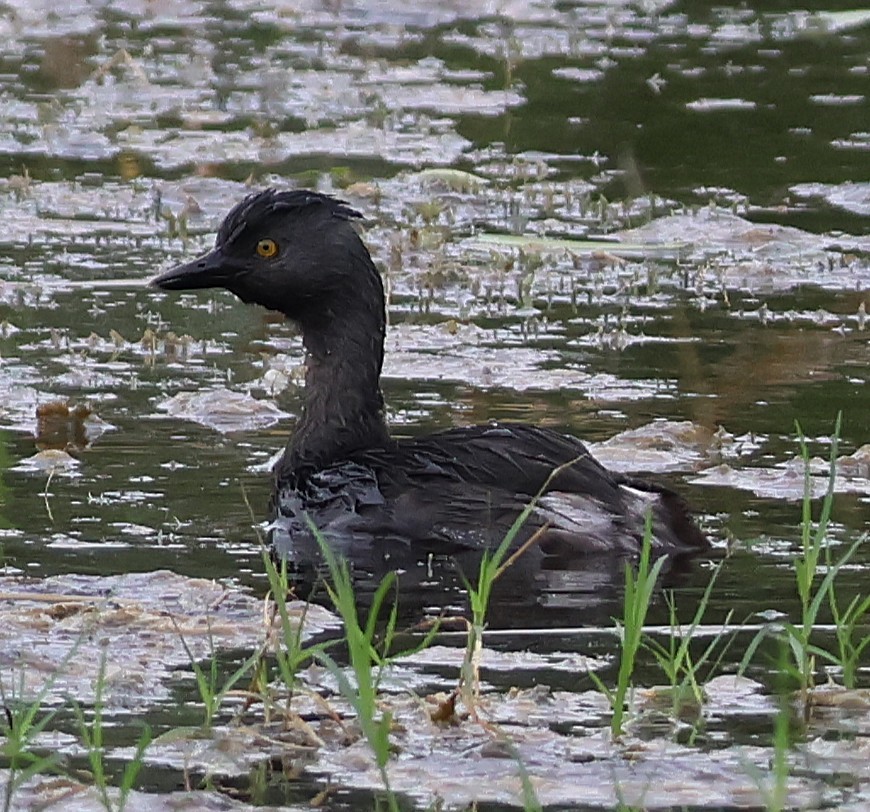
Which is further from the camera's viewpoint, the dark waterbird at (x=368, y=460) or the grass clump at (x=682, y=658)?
the dark waterbird at (x=368, y=460)

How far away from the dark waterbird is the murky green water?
203 mm

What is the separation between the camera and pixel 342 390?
8.73m

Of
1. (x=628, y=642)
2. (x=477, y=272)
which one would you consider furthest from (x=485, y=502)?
(x=477, y=272)

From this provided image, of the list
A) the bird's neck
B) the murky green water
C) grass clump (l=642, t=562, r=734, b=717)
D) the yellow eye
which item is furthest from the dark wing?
the yellow eye

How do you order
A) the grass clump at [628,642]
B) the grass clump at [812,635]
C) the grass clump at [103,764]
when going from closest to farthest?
the grass clump at [103,764], the grass clump at [628,642], the grass clump at [812,635]

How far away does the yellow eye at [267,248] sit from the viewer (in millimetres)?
8891

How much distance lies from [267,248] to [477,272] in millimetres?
3335

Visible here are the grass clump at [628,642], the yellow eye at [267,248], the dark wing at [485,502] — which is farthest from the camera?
the yellow eye at [267,248]

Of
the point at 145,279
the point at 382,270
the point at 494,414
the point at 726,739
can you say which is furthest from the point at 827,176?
the point at 726,739

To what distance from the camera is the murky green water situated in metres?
7.47

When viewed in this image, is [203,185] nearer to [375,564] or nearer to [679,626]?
[375,564]

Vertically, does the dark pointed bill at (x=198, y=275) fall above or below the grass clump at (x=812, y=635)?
above

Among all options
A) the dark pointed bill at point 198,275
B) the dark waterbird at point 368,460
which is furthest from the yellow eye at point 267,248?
the dark pointed bill at point 198,275

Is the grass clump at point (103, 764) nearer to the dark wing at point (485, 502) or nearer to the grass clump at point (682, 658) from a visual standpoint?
the grass clump at point (682, 658)
